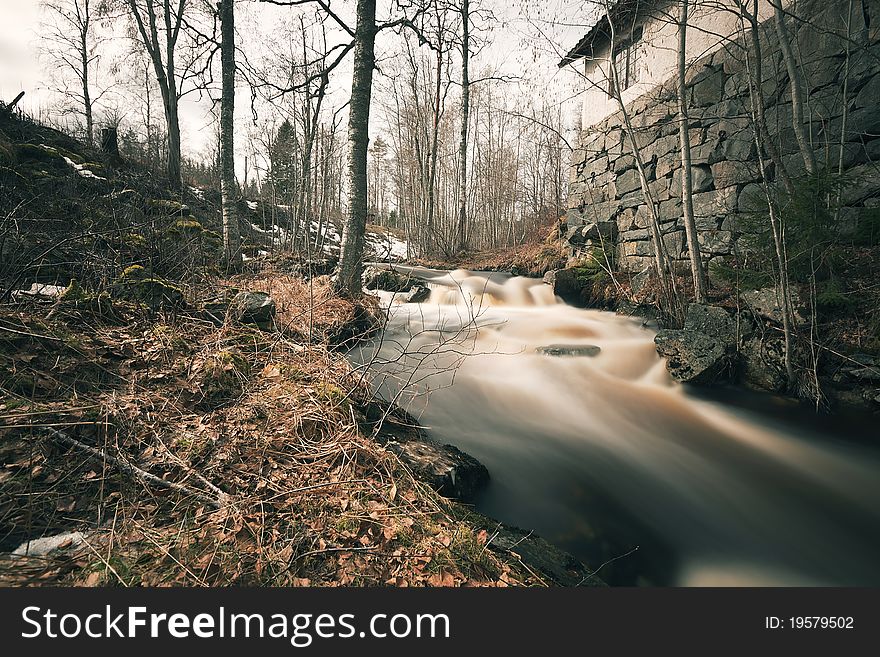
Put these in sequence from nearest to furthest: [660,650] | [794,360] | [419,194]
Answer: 1. [660,650]
2. [794,360]
3. [419,194]

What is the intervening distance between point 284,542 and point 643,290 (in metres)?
7.33

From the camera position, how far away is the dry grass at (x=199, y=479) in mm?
1567

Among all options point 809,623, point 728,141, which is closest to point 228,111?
point 728,141

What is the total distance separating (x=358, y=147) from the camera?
6094mm

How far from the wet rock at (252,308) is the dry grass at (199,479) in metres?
0.89

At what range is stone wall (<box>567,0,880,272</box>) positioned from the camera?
4539 millimetres

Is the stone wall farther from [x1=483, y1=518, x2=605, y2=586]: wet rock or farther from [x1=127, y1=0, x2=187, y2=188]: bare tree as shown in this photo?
[x1=127, y1=0, x2=187, y2=188]: bare tree

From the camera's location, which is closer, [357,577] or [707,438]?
[357,577]

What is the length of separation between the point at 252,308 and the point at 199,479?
2429 millimetres

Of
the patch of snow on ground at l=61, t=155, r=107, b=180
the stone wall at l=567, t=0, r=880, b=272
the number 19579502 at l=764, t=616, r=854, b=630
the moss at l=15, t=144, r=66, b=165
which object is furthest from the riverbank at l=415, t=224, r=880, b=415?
the moss at l=15, t=144, r=66, b=165

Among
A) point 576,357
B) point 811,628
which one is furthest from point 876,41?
point 811,628

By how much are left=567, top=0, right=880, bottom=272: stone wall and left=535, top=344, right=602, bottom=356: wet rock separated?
2.40 metres

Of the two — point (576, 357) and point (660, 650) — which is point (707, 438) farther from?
point (660, 650)

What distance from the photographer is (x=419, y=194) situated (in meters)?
19.2
